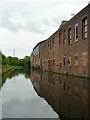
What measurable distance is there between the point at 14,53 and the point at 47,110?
14589cm

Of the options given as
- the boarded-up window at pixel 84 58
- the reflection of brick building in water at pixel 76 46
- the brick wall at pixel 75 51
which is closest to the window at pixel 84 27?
the reflection of brick building in water at pixel 76 46

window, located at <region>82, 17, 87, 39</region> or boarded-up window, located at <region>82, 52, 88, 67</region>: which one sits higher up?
window, located at <region>82, 17, 87, 39</region>

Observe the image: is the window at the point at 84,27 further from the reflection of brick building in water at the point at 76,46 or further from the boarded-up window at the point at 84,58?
the boarded-up window at the point at 84,58

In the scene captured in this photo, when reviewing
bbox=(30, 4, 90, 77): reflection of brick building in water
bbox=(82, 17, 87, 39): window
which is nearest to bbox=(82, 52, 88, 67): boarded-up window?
bbox=(30, 4, 90, 77): reflection of brick building in water

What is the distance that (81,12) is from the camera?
60.5 ft

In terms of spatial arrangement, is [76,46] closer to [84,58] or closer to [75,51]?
[75,51]

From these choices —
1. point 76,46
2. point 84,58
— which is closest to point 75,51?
point 76,46

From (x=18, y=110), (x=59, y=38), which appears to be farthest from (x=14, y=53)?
(x=18, y=110)

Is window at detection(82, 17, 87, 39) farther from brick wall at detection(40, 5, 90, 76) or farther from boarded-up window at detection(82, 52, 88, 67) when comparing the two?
boarded-up window at detection(82, 52, 88, 67)

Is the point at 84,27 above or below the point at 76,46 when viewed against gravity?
above

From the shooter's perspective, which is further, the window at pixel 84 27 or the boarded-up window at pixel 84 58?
the window at pixel 84 27

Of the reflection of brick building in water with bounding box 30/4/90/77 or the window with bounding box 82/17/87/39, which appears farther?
the window with bounding box 82/17/87/39

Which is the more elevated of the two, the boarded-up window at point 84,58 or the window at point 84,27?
the window at point 84,27

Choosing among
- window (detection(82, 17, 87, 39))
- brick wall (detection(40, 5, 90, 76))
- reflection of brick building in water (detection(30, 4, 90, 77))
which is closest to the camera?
reflection of brick building in water (detection(30, 4, 90, 77))
